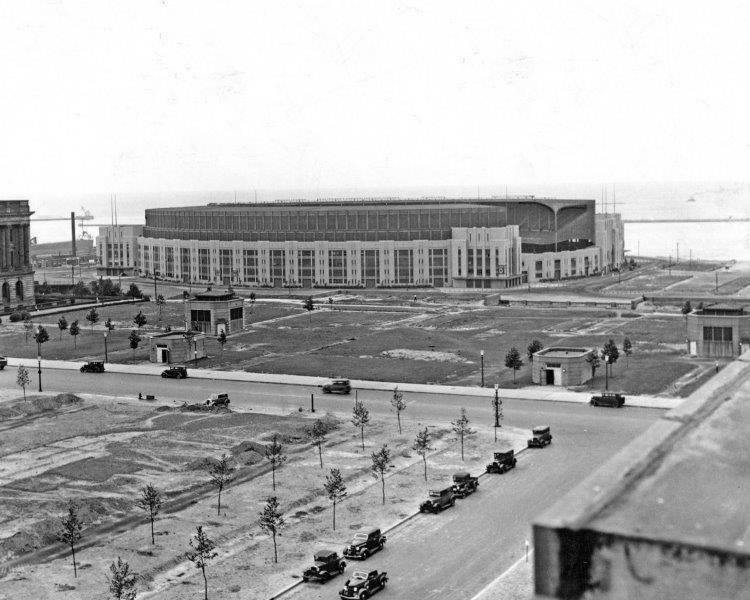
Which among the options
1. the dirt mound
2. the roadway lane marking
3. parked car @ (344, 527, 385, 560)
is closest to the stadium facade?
the dirt mound

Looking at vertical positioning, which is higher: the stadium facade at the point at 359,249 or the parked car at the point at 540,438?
the stadium facade at the point at 359,249

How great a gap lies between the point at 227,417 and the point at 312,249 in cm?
9158

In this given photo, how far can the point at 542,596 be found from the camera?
464 centimetres

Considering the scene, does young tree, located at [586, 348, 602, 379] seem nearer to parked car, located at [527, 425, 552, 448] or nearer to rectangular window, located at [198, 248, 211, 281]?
parked car, located at [527, 425, 552, 448]

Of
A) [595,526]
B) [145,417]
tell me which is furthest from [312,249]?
[595,526]

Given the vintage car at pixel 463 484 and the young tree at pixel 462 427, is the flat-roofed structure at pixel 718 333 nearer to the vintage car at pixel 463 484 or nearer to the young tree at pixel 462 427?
the young tree at pixel 462 427

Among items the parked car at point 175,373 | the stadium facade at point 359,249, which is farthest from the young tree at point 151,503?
the stadium facade at point 359,249

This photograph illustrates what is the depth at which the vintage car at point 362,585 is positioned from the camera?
2911cm

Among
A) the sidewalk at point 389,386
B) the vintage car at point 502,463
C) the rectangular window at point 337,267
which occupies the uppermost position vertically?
the rectangular window at point 337,267

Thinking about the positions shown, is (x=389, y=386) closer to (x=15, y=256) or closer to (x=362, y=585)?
(x=362, y=585)

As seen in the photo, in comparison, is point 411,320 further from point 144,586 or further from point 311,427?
point 144,586

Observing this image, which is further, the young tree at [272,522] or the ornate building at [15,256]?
the ornate building at [15,256]

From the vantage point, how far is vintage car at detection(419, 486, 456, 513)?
37125 millimetres

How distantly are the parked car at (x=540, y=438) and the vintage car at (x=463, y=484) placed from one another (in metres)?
6.96
